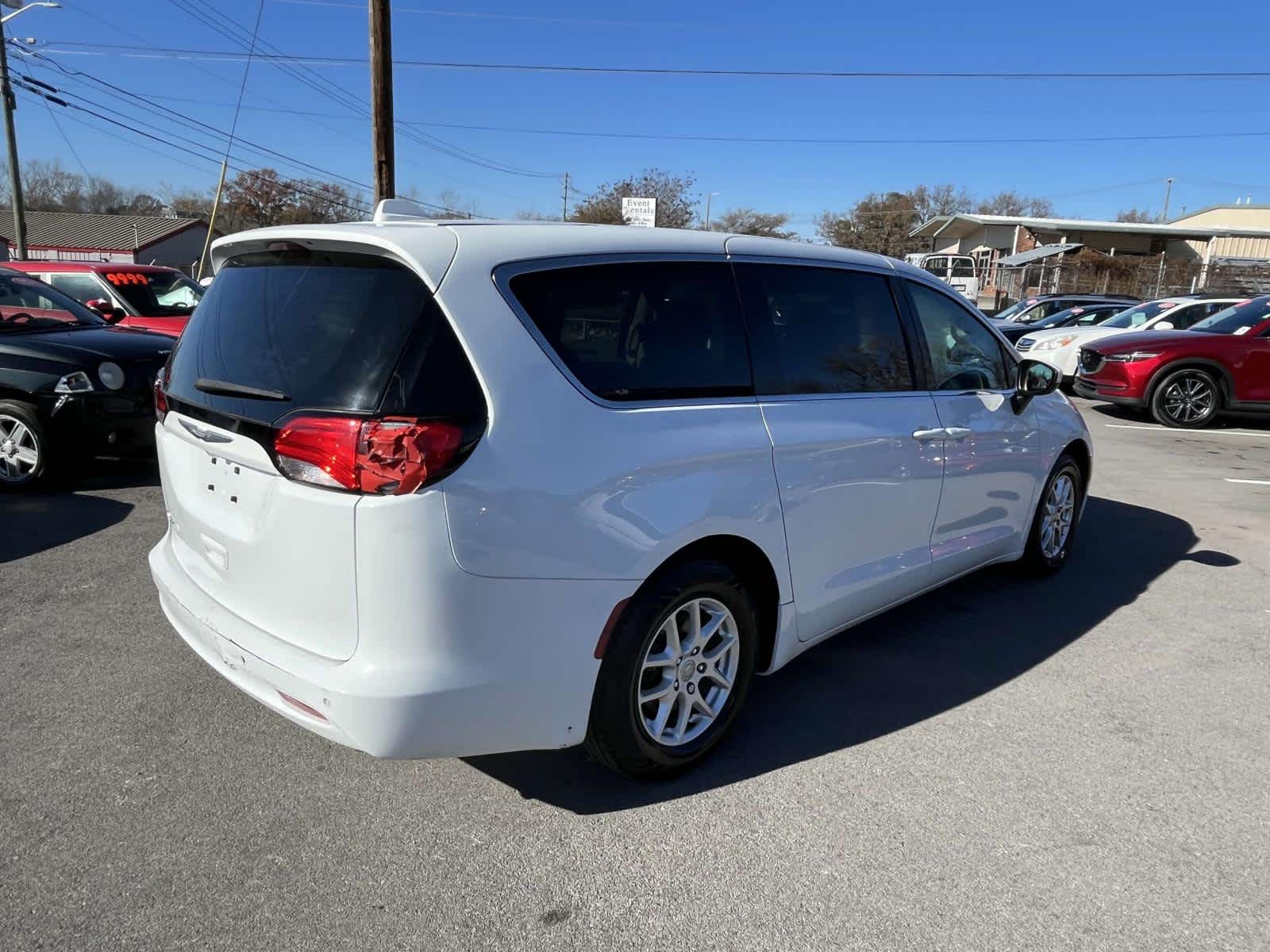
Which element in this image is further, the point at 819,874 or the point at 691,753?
the point at 691,753

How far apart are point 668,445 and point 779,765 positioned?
129 centimetres

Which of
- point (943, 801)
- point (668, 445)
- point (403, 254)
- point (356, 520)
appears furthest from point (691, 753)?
point (403, 254)

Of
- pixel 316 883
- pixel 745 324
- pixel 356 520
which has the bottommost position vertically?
pixel 316 883

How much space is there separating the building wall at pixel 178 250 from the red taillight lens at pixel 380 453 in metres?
66.4

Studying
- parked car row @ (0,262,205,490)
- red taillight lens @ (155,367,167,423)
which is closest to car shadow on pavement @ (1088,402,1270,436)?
parked car row @ (0,262,205,490)

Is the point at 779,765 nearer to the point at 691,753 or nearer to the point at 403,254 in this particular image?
the point at 691,753

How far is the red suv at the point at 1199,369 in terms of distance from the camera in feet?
37.9

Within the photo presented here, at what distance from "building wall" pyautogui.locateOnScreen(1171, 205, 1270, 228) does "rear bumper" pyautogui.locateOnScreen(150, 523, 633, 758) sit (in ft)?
234

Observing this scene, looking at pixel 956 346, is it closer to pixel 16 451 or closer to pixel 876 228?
pixel 16 451

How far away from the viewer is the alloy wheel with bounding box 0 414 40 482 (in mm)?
6414

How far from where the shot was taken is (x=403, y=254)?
2475 millimetres

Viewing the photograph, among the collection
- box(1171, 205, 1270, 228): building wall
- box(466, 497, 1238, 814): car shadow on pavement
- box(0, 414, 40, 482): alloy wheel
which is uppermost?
box(1171, 205, 1270, 228): building wall

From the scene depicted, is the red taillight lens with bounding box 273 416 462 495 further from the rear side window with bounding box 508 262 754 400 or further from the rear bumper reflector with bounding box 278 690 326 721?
the rear bumper reflector with bounding box 278 690 326 721

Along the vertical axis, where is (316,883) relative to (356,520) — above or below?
below
